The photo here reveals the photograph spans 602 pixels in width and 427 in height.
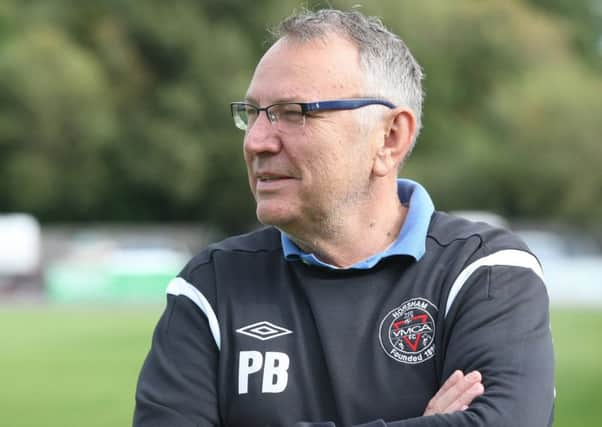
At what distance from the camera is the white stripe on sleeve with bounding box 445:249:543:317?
3.39m

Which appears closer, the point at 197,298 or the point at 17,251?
the point at 197,298

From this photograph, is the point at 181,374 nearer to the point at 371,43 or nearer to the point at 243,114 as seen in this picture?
the point at 243,114

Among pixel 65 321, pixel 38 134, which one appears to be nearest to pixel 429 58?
pixel 38 134

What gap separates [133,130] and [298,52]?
165 ft

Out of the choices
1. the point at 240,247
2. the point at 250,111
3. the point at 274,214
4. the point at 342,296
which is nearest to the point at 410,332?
the point at 342,296

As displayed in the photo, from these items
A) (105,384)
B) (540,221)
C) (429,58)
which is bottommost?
(540,221)

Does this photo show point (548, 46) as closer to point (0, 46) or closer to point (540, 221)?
point (540, 221)

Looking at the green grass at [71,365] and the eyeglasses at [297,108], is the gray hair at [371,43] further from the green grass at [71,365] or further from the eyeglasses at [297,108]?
the green grass at [71,365]

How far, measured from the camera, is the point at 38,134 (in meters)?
50.8

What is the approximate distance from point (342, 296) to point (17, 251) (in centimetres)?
3946

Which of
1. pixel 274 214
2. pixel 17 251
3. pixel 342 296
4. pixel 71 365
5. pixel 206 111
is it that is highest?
pixel 274 214

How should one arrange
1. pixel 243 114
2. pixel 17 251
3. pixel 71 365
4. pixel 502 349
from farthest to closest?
pixel 17 251, pixel 71 365, pixel 243 114, pixel 502 349

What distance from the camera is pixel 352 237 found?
3529 millimetres

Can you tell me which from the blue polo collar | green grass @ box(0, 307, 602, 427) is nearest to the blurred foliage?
green grass @ box(0, 307, 602, 427)
